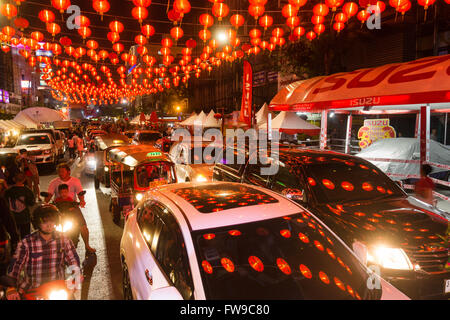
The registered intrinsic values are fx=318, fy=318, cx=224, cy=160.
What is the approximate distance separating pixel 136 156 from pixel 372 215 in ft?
19.0

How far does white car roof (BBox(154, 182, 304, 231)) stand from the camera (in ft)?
10.0

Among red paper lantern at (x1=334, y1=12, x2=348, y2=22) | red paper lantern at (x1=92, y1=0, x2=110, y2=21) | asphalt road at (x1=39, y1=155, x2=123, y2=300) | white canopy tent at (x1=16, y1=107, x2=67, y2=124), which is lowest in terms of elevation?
asphalt road at (x1=39, y1=155, x2=123, y2=300)

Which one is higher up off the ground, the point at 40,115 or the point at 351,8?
the point at 351,8

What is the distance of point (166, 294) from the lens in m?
2.48

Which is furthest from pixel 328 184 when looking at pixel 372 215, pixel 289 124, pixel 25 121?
pixel 25 121

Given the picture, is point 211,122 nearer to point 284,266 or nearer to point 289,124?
point 289,124

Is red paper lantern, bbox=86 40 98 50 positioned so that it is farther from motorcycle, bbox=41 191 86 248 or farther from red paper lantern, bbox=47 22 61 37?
motorcycle, bbox=41 191 86 248

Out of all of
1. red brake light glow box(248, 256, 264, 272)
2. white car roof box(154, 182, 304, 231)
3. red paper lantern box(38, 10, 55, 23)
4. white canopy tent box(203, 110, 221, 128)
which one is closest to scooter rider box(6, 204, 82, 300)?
white car roof box(154, 182, 304, 231)

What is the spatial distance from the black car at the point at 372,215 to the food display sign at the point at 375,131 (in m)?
8.40

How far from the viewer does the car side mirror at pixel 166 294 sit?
2.45 meters

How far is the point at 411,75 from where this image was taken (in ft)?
30.4

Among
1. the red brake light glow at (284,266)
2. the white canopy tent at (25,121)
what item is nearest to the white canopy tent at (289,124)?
the red brake light glow at (284,266)

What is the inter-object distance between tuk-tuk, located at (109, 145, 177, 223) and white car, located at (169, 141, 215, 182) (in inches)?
57.5
